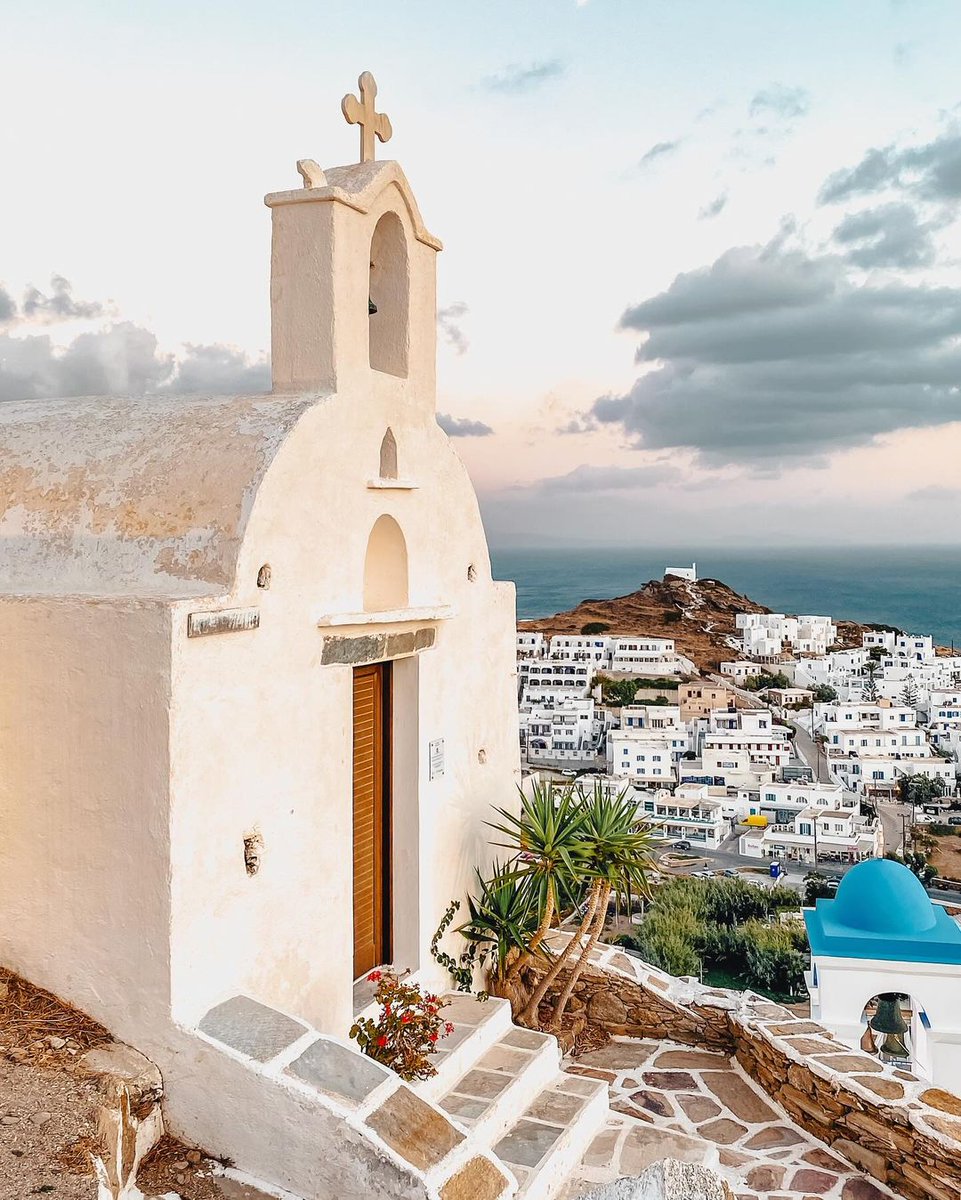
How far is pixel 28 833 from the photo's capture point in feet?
17.3

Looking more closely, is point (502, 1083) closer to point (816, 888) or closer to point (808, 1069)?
point (808, 1069)

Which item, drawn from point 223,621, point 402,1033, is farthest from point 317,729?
point 402,1033

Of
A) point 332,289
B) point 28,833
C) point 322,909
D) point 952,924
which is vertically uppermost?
point 332,289

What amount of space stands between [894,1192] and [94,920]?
4.63 m

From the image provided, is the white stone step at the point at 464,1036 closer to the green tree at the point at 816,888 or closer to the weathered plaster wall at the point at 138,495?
the weathered plaster wall at the point at 138,495

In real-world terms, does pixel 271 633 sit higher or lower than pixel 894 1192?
higher

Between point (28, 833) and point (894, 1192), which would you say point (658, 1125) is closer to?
point (894, 1192)

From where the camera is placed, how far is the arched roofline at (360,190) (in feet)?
20.3

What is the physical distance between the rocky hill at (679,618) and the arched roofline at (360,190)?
97.1 metres

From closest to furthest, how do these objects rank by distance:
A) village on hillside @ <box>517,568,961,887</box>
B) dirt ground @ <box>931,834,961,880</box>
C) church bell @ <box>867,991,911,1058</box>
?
1. church bell @ <box>867,991,911,1058</box>
2. dirt ground @ <box>931,834,961,880</box>
3. village on hillside @ <box>517,568,961,887</box>

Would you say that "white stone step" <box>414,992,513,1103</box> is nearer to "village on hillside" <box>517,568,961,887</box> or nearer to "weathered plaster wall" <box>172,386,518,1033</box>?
"weathered plaster wall" <box>172,386,518,1033</box>

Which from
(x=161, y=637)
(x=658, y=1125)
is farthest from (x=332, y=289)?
(x=658, y=1125)

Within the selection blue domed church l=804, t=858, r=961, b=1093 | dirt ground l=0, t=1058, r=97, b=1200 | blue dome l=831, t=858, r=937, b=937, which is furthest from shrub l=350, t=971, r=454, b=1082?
blue dome l=831, t=858, r=937, b=937

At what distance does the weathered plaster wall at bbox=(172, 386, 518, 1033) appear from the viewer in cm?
507
